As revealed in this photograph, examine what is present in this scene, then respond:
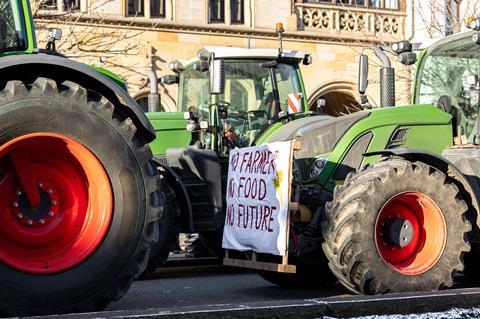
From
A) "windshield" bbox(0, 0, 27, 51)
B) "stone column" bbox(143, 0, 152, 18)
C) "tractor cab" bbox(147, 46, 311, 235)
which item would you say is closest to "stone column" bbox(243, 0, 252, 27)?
"stone column" bbox(143, 0, 152, 18)

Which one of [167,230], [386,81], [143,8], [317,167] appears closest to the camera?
[317,167]

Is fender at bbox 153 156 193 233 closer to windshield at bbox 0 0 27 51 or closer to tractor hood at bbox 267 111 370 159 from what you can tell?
tractor hood at bbox 267 111 370 159

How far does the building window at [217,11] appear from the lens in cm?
2572

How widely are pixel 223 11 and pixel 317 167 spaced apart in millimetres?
17807

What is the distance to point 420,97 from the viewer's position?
9664 mm

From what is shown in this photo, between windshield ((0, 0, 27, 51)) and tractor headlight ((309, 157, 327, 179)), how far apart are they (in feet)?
11.4

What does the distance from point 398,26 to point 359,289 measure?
21562mm

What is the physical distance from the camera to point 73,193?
535 centimetres

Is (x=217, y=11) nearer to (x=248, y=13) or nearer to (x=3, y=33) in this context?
(x=248, y=13)

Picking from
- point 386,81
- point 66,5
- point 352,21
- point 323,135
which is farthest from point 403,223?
point 352,21

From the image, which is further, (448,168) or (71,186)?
(448,168)

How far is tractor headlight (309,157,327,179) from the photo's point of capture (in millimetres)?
8516

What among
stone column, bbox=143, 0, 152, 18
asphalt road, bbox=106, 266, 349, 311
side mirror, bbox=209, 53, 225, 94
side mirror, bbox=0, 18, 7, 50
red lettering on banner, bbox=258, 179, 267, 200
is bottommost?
asphalt road, bbox=106, 266, 349, 311

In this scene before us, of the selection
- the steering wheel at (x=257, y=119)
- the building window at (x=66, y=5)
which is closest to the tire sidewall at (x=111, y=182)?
the steering wheel at (x=257, y=119)
